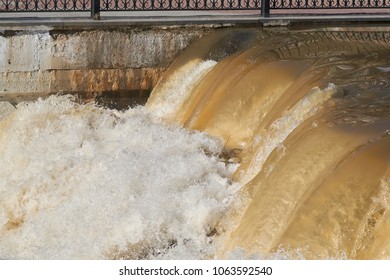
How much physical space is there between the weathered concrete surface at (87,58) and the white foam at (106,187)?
0.65 meters

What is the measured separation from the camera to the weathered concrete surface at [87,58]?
1241 cm

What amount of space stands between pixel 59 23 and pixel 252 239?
5863mm

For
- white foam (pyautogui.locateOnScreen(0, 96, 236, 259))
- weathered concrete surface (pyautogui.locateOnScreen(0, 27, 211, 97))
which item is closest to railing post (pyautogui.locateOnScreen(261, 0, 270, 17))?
weathered concrete surface (pyautogui.locateOnScreen(0, 27, 211, 97))

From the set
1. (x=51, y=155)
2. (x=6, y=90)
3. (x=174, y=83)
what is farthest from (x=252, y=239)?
(x=6, y=90)

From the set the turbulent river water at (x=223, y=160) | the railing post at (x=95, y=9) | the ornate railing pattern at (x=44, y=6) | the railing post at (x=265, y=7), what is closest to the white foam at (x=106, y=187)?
the turbulent river water at (x=223, y=160)

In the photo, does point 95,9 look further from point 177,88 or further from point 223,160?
point 223,160

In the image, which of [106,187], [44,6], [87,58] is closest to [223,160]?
[106,187]

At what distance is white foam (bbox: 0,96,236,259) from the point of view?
26.4 ft

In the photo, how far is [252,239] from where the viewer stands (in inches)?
281

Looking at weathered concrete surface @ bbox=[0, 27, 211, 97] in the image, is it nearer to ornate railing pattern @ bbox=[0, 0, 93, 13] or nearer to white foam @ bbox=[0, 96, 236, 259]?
ornate railing pattern @ bbox=[0, 0, 93, 13]

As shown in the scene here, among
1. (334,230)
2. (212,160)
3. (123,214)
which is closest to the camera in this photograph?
(334,230)

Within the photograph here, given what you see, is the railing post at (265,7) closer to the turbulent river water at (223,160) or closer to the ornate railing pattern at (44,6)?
the turbulent river water at (223,160)

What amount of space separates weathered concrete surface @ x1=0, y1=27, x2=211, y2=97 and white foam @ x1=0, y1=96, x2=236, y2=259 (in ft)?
2.14

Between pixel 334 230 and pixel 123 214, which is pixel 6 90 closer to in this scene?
pixel 123 214
